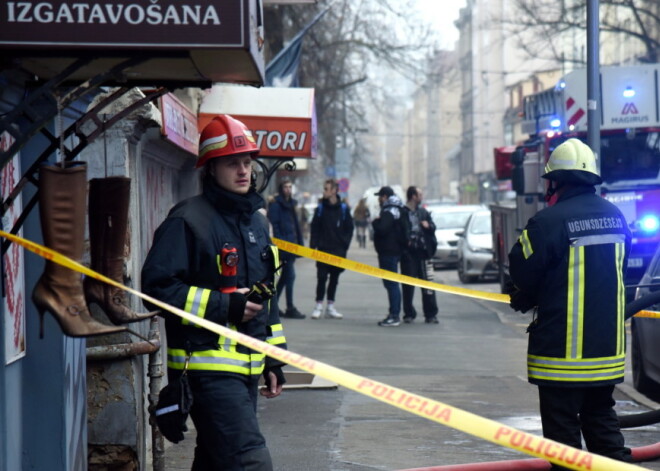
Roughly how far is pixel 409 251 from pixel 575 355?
11051mm

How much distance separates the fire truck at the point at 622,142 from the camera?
54.1 feet

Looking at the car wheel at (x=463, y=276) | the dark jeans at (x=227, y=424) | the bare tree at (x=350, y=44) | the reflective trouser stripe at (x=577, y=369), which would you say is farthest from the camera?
the bare tree at (x=350, y=44)

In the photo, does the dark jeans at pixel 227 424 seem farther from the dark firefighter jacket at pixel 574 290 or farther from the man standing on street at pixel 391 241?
the man standing on street at pixel 391 241

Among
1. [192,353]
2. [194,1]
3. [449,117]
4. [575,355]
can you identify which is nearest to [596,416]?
[575,355]

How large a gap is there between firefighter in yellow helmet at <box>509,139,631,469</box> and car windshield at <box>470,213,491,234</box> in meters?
20.8

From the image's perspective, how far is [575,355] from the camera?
5.62 meters

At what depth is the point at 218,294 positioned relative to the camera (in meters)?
4.82

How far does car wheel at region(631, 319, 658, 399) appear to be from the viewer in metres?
10.6

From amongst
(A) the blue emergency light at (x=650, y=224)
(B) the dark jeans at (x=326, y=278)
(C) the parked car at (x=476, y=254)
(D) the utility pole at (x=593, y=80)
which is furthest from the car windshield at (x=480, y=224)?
(D) the utility pole at (x=593, y=80)

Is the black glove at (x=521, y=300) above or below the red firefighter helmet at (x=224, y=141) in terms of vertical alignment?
below

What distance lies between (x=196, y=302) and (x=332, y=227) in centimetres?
1288

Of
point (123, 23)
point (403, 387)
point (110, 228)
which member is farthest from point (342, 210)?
point (123, 23)

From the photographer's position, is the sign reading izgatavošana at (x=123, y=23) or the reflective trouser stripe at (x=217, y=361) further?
the reflective trouser stripe at (x=217, y=361)

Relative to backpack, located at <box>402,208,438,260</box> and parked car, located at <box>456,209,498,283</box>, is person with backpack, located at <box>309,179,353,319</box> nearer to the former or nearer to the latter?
backpack, located at <box>402,208,438,260</box>
